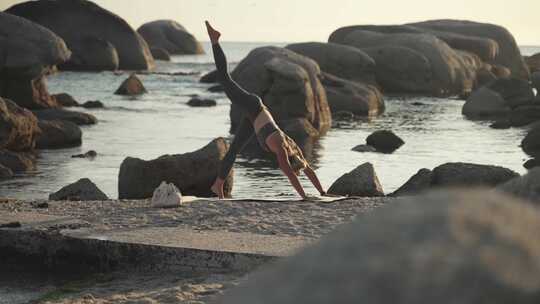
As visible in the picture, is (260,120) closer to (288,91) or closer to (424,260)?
(424,260)

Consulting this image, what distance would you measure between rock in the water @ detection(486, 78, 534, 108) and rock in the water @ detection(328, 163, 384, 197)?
20350 millimetres

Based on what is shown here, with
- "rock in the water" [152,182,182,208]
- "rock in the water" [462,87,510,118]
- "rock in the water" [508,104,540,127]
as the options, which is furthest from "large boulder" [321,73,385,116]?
"rock in the water" [152,182,182,208]

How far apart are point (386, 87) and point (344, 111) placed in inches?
589

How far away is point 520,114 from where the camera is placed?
90.4ft

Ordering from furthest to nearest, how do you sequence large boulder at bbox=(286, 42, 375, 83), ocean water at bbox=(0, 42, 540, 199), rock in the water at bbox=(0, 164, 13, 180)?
large boulder at bbox=(286, 42, 375, 83), rock in the water at bbox=(0, 164, 13, 180), ocean water at bbox=(0, 42, 540, 199)

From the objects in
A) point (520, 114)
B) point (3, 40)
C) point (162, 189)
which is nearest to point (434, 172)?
point (162, 189)

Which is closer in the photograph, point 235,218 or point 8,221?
point 8,221

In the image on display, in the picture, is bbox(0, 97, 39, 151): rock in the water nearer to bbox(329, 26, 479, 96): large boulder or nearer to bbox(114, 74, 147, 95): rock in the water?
bbox(114, 74, 147, 95): rock in the water

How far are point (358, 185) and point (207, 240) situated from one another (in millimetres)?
5545

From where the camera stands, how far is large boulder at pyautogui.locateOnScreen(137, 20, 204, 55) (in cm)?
9356

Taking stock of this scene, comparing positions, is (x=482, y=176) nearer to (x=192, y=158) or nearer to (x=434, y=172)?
(x=434, y=172)

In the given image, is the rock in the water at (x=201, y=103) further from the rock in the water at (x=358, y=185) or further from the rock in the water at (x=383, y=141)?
the rock in the water at (x=358, y=185)

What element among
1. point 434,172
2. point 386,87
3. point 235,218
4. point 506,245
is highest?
point 506,245

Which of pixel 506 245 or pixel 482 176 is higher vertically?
pixel 506 245
